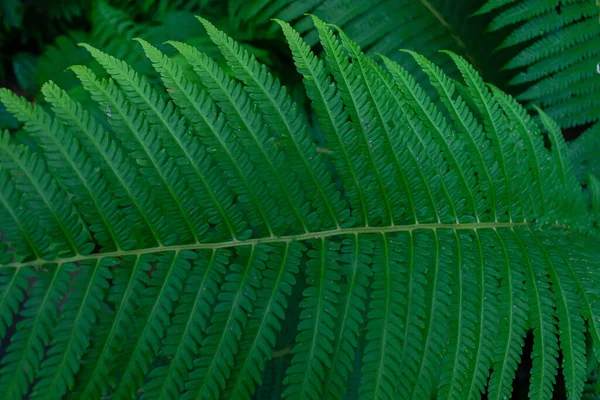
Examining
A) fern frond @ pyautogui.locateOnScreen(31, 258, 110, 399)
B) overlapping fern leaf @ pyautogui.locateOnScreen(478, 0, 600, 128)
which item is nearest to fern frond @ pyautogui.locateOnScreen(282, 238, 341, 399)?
fern frond @ pyautogui.locateOnScreen(31, 258, 110, 399)

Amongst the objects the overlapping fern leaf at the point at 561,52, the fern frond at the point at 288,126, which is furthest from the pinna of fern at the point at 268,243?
the overlapping fern leaf at the point at 561,52

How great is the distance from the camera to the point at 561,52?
1583mm

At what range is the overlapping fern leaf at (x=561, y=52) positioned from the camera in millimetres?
1509

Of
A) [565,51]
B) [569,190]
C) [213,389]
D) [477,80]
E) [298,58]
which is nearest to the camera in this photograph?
[213,389]

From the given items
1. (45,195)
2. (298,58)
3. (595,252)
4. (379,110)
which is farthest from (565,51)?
(45,195)

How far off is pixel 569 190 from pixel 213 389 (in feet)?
3.36

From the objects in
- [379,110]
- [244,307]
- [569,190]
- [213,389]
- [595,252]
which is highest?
[379,110]

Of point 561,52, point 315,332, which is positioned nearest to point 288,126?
point 315,332

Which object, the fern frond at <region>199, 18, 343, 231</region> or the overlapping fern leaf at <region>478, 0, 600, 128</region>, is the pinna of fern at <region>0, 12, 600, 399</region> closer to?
the fern frond at <region>199, 18, 343, 231</region>

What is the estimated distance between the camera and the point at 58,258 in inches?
34.5

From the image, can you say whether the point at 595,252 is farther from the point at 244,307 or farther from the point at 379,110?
the point at 244,307

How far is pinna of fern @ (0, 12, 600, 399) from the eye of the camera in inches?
33.6

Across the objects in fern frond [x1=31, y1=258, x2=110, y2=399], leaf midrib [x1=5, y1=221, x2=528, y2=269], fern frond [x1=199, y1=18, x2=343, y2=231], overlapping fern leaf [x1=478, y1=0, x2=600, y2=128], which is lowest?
fern frond [x1=31, y1=258, x2=110, y2=399]

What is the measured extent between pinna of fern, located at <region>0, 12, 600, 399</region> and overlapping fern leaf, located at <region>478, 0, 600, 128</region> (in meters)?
0.50
